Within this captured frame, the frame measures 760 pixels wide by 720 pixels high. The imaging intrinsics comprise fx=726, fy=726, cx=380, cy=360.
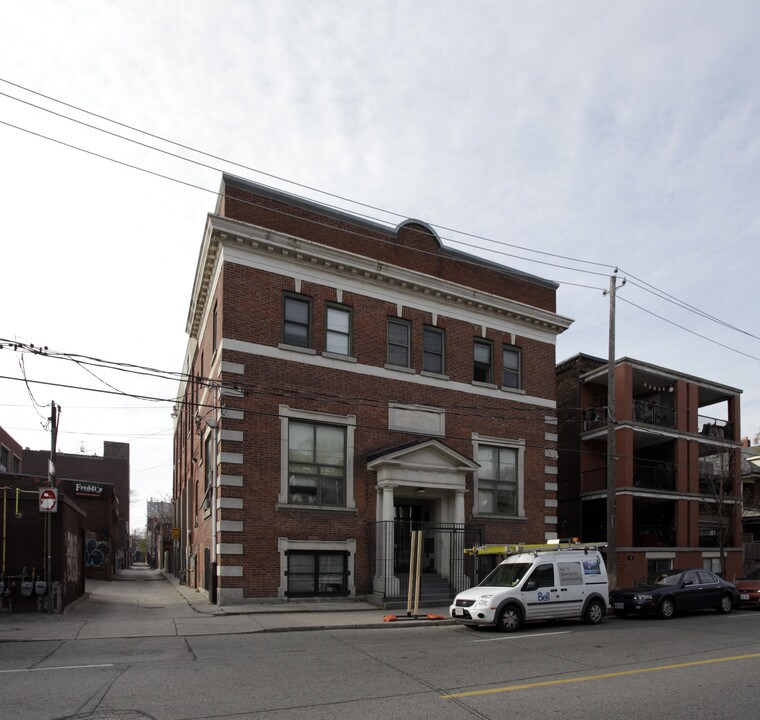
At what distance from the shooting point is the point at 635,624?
685 inches

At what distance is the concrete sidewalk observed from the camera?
1515cm

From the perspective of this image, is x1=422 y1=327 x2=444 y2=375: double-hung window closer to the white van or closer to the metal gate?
the metal gate

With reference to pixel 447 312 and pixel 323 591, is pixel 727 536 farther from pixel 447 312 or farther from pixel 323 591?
pixel 323 591

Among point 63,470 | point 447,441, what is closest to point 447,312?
point 447,441

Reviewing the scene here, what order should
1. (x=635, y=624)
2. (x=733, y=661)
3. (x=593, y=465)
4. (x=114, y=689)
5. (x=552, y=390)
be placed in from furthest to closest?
(x=593, y=465), (x=552, y=390), (x=635, y=624), (x=733, y=661), (x=114, y=689)

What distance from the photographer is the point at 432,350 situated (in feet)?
80.9

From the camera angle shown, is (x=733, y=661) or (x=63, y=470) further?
(x=63, y=470)

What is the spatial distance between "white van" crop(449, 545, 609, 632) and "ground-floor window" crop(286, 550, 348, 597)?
552cm

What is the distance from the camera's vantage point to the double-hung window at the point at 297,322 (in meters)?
21.7

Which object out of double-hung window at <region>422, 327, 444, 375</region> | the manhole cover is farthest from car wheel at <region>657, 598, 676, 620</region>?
the manhole cover

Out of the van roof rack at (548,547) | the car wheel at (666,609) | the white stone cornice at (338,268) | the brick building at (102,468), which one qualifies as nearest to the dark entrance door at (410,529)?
the van roof rack at (548,547)

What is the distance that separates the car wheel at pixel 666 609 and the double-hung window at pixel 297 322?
39.4ft

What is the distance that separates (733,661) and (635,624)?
19.6 ft

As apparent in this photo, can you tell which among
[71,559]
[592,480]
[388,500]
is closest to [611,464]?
[388,500]
